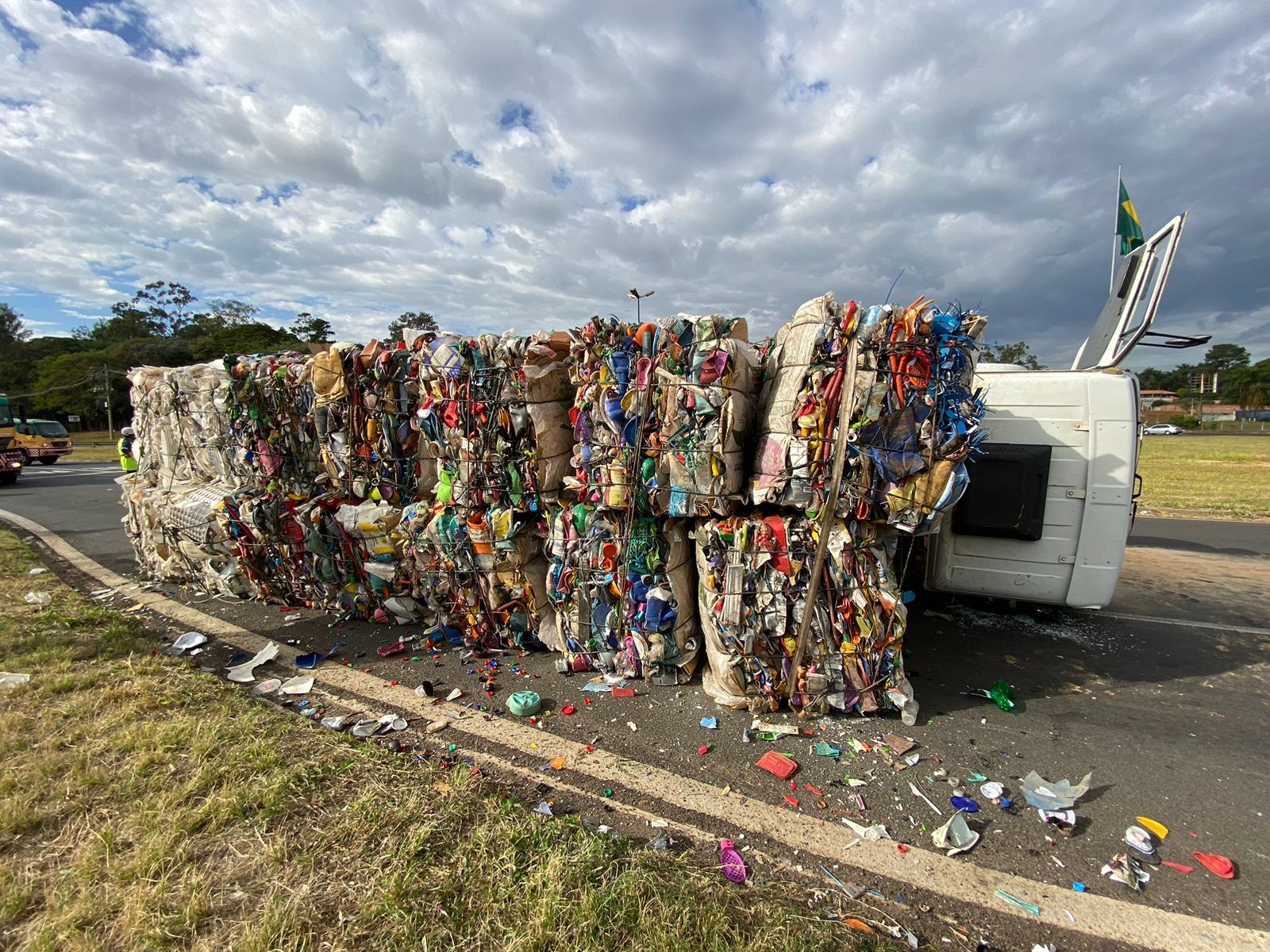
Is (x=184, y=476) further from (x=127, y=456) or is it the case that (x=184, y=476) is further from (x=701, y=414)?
(x=701, y=414)

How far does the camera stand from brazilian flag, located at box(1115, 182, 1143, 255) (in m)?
4.78

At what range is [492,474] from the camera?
3.82 metres

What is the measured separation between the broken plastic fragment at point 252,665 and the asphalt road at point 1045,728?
8.2 inches

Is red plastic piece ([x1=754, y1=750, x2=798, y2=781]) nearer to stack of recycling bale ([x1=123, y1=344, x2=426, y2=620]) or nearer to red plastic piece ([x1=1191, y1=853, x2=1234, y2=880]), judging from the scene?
red plastic piece ([x1=1191, y1=853, x2=1234, y2=880])

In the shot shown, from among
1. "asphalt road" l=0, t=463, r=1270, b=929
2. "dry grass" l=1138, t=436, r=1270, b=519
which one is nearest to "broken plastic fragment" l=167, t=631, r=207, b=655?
"asphalt road" l=0, t=463, r=1270, b=929

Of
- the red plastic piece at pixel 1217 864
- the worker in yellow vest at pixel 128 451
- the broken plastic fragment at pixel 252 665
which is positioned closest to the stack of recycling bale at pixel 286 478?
the broken plastic fragment at pixel 252 665

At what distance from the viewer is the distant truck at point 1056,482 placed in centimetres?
368

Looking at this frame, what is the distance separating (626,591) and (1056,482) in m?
3.07

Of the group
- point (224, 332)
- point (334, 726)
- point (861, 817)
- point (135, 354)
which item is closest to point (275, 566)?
point (334, 726)

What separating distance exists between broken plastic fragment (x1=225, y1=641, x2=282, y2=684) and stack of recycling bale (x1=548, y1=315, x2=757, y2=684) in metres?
2.13

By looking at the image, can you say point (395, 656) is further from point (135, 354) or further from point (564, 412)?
point (135, 354)

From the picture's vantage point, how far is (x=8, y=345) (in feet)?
161

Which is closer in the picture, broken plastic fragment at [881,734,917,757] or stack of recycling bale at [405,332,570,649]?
broken plastic fragment at [881,734,917,757]

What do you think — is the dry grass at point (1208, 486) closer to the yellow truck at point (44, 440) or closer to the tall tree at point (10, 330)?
the yellow truck at point (44, 440)
